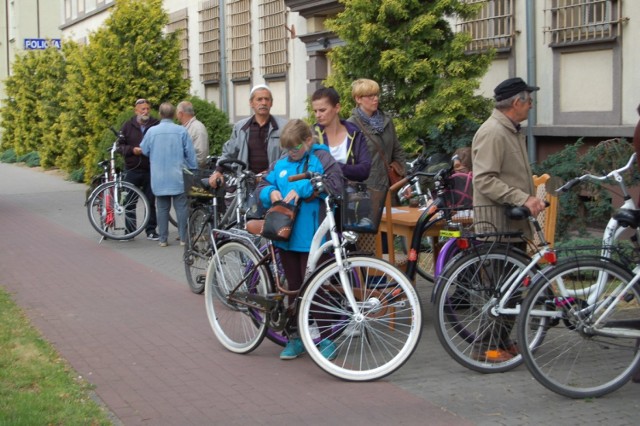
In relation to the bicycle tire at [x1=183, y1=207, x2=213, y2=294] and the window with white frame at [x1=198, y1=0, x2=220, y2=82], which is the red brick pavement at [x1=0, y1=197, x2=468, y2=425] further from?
the window with white frame at [x1=198, y1=0, x2=220, y2=82]

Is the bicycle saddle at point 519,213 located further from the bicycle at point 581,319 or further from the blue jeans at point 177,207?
the blue jeans at point 177,207

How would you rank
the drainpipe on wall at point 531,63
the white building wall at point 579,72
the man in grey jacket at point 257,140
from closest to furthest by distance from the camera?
the man in grey jacket at point 257,140 → the white building wall at point 579,72 → the drainpipe on wall at point 531,63

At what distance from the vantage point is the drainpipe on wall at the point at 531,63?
12489mm

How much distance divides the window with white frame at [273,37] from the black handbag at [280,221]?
13.6m

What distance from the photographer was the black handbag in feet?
21.5

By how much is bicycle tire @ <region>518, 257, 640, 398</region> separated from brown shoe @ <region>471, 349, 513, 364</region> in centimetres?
52

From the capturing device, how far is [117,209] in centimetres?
1321

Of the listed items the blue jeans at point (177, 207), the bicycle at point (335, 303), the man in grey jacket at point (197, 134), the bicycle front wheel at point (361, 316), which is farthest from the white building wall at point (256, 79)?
the bicycle front wheel at point (361, 316)

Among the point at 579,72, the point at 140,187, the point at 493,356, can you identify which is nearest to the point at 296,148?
the point at 493,356

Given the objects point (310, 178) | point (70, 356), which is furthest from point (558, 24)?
point (70, 356)

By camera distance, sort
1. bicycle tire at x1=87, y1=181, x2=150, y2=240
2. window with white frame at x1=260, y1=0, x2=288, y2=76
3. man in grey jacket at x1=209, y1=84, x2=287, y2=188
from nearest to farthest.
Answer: man in grey jacket at x1=209, y1=84, x2=287, y2=188, bicycle tire at x1=87, y1=181, x2=150, y2=240, window with white frame at x1=260, y1=0, x2=288, y2=76

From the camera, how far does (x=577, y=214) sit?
10086 millimetres

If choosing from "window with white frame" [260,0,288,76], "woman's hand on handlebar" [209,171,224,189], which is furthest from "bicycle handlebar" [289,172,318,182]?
"window with white frame" [260,0,288,76]

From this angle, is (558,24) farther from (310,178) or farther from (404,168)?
(310,178)
